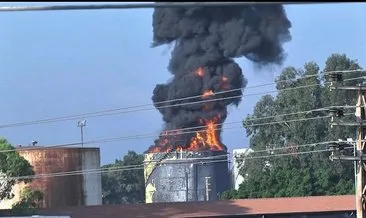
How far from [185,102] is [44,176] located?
22.7 m

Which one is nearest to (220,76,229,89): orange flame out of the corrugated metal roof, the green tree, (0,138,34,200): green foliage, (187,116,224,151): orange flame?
(187,116,224,151): orange flame

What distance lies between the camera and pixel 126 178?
112 m

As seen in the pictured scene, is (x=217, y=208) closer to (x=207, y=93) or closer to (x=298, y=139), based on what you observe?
(x=207, y=93)

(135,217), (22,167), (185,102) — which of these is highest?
(185,102)

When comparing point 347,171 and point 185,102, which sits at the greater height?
point 185,102

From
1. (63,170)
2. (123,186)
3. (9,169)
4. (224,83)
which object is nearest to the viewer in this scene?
(9,169)

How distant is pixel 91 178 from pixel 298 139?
23294 millimetres

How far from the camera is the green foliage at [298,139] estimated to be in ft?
219

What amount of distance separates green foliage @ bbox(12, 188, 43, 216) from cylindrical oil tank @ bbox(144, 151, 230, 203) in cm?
2412

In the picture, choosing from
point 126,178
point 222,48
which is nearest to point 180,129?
point 222,48

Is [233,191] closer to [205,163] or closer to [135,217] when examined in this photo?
[205,163]

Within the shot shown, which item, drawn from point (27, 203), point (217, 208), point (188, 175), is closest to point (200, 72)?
point (188, 175)

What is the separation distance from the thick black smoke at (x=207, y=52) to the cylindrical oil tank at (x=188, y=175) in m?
2.34

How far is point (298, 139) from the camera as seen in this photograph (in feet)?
245
